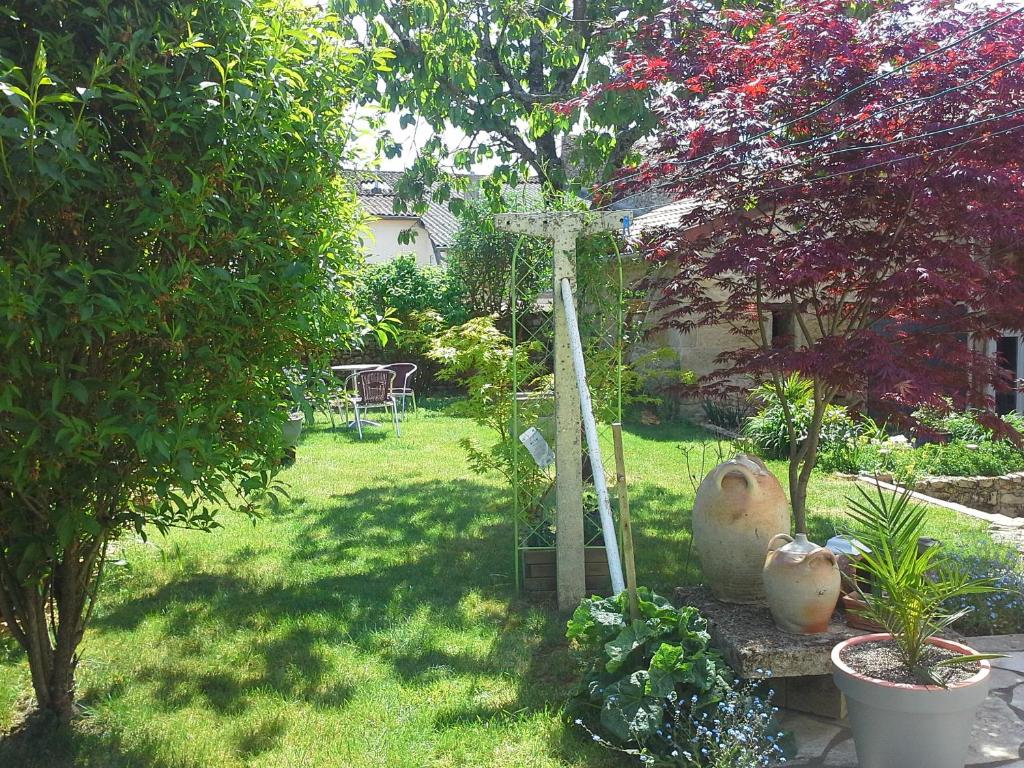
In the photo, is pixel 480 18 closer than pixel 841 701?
No

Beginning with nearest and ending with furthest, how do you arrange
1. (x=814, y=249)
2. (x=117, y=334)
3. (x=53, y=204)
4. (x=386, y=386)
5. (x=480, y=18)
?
(x=53, y=204), (x=117, y=334), (x=814, y=249), (x=480, y=18), (x=386, y=386)

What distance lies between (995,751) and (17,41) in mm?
4568

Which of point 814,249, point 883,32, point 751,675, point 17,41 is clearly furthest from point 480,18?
point 751,675

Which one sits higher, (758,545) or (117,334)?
(117,334)

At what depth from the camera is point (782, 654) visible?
361 cm

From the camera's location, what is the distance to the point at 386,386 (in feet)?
40.0

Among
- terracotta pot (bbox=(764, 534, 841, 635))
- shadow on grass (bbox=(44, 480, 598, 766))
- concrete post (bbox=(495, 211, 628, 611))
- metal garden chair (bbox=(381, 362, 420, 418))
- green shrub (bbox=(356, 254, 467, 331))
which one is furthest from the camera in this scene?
green shrub (bbox=(356, 254, 467, 331))

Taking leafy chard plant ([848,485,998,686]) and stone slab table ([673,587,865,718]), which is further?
stone slab table ([673,587,865,718])

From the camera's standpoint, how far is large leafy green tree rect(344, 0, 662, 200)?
27.5 feet

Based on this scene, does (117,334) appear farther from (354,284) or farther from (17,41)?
(354,284)

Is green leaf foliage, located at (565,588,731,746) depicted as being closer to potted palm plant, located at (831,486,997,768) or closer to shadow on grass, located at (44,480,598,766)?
shadow on grass, located at (44,480,598,766)

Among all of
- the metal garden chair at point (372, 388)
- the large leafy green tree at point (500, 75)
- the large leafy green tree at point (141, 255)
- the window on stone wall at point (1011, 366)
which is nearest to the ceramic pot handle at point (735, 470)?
the large leafy green tree at point (141, 255)

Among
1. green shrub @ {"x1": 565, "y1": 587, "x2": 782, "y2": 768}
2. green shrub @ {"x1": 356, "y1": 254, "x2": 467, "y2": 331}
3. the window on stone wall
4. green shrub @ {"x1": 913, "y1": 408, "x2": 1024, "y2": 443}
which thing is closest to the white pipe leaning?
green shrub @ {"x1": 565, "y1": 587, "x2": 782, "y2": 768}

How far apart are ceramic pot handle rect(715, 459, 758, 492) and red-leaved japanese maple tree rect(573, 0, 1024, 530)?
90 centimetres
